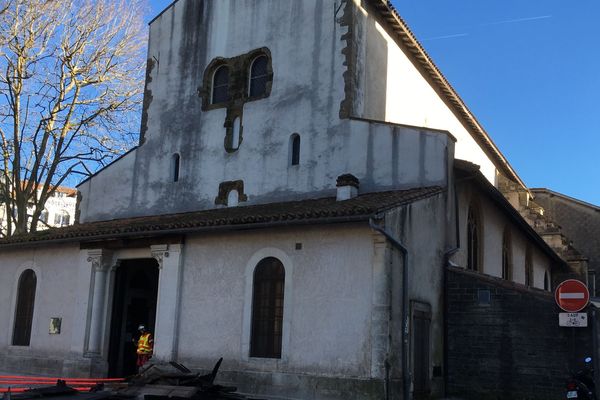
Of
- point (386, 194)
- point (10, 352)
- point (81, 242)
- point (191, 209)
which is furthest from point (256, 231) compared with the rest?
point (10, 352)

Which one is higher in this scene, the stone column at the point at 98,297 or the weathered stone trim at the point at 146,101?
the weathered stone trim at the point at 146,101

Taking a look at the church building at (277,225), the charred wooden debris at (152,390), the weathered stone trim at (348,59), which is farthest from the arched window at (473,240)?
the charred wooden debris at (152,390)

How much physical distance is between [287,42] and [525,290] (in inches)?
391

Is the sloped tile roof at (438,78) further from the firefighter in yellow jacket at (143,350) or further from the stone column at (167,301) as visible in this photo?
the firefighter in yellow jacket at (143,350)

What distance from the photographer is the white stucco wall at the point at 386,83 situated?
1888cm

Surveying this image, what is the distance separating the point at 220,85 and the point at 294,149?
13.0ft

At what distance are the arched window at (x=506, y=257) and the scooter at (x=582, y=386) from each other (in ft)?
33.3

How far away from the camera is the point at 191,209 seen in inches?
808

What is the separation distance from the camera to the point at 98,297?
61.5ft

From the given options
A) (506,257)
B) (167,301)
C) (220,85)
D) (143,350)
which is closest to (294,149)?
(220,85)

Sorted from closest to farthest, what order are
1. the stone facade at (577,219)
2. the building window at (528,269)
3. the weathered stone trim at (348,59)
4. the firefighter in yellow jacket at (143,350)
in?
the firefighter in yellow jacket at (143,350)
the weathered stone trim at (348,59)
the building window at (528,269)
the stone facade at (577,219)

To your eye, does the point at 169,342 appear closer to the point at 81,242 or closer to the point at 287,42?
the point at 81,242

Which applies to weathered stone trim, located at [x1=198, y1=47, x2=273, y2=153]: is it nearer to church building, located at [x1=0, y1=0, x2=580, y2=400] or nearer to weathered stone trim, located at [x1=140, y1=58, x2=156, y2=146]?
church building, located at [x1=0, y1=0, x2=580, y2=400]

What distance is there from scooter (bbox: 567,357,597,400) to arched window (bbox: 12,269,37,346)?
15.5 metres
